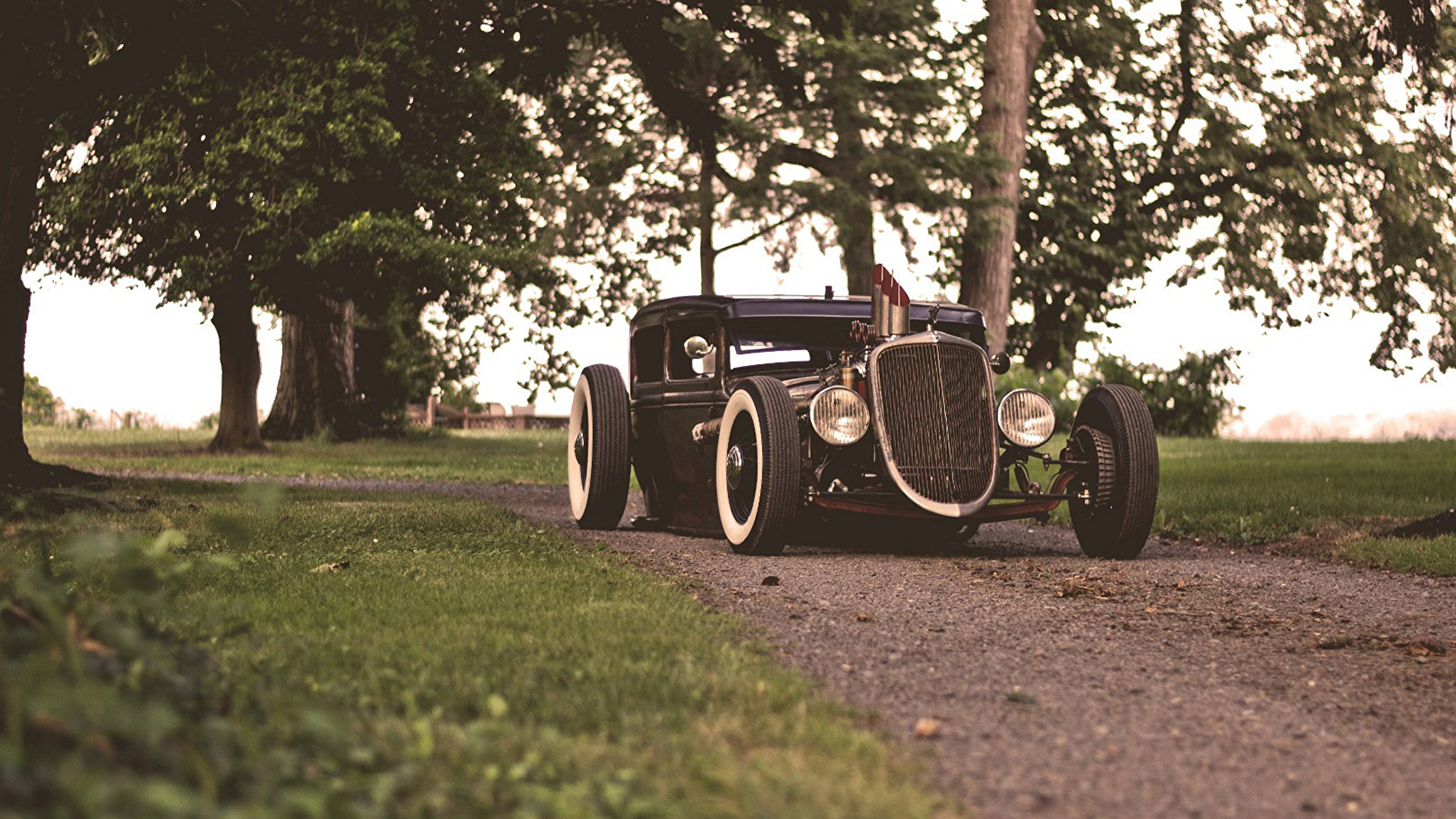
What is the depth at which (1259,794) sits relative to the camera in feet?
13.2

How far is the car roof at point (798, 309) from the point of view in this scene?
10.9 metres

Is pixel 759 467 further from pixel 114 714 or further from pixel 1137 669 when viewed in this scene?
pixel 114 714

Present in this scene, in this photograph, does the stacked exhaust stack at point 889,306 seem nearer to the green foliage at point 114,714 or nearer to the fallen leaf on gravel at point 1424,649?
the fallen leaf on gravel at point 1424,649

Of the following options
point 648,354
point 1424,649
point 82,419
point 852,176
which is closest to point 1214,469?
point 648,354

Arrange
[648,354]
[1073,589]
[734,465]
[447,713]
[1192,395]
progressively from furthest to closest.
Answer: [1192,395], [648,354], [734,465], [1073,589], [447,713]

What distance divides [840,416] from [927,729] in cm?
510

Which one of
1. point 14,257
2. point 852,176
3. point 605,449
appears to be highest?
point 852,176

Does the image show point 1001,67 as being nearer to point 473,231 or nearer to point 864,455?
point 473,231

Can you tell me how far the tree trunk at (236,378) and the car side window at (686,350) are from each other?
16.9 metres

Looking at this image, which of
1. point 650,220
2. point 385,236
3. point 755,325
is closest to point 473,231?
point 385,236

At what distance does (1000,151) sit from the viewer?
2522 centimetres

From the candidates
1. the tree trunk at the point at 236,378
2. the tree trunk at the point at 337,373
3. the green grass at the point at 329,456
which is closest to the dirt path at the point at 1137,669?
the green grass at the point at 329,456

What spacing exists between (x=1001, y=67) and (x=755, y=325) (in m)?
14.9

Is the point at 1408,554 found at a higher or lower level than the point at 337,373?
lower
